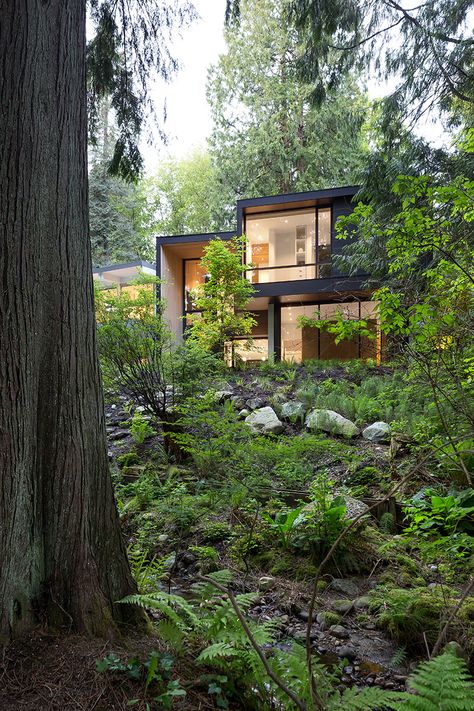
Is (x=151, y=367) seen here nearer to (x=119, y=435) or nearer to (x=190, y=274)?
(x=119, y=435)

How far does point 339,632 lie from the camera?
338 centimetres

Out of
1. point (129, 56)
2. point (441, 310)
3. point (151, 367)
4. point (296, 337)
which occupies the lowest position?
point (151, 367)

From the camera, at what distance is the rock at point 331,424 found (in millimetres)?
7867

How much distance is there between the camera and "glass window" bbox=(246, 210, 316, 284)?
56.0 ft

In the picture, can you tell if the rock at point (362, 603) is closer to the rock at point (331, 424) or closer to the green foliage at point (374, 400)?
the green foliage at point (374, 400)

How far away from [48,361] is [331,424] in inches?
244

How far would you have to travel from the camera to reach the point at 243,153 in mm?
25969

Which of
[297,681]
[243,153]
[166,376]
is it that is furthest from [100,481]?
[243,153]

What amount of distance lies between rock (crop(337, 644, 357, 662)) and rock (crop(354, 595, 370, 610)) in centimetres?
54

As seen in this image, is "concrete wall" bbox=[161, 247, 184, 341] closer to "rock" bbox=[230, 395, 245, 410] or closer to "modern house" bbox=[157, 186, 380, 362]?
"modern house" bbox=[157, 186, 380, 362]

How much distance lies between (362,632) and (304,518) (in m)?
1.23

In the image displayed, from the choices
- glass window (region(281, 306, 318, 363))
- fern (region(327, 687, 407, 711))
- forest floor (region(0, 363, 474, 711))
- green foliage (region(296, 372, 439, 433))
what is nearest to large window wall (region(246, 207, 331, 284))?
glass window (region(281, 306, 318, 363))

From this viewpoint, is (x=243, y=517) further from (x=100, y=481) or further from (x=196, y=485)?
(x=100, y=481)

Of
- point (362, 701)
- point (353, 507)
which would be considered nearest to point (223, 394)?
point (353, 507)
